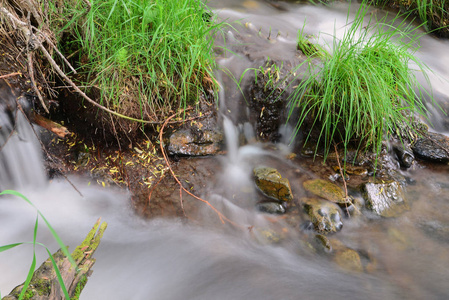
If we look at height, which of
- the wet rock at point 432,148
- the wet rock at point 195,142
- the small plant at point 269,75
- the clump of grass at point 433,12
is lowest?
the wet rock at point 195,142

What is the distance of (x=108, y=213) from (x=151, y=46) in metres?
1.29

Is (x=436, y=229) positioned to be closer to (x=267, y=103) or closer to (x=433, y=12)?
(x=267, y=103)

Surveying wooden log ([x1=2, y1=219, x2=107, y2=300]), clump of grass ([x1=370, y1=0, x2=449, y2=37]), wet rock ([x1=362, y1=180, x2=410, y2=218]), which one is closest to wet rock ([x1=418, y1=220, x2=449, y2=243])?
wet rock ([x1=362, y1=180, x2=410, y2=218])

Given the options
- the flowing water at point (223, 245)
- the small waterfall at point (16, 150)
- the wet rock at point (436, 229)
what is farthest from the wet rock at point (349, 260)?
the small waterfall at point (16, 150)

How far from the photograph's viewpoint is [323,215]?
105 inches

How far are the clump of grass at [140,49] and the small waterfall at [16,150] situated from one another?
0.60 m

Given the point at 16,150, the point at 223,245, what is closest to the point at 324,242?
the point at 223,245

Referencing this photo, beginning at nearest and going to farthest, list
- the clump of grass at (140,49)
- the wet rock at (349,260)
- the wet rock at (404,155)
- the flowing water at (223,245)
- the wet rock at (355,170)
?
the flowing water at (223,245)
the wet rock at (349,260)
the clump of grass at (140,49)
the wet rock at (355,170)
the wet rock at (404,155)

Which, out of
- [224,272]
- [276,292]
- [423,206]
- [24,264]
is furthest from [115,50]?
[423,206]

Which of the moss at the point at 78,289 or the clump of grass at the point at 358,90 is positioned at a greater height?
the clump of grass at the point at 358,90

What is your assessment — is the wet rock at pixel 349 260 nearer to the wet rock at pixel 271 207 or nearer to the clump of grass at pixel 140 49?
the wet rock at pixel 271 207

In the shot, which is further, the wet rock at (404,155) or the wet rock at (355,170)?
the wet rock at (404,155)

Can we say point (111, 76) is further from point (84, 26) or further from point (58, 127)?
point (58, 127)

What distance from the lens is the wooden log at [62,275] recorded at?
137cm
